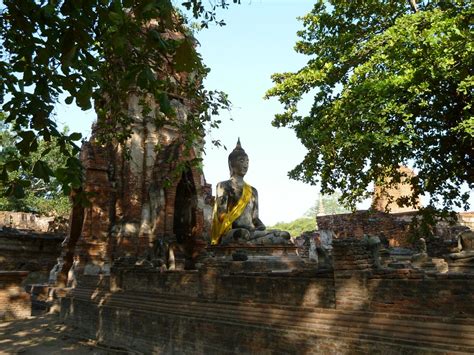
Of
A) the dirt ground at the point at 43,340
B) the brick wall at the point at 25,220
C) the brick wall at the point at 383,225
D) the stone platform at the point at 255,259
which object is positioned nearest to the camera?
the stone platform at the point at 255,259

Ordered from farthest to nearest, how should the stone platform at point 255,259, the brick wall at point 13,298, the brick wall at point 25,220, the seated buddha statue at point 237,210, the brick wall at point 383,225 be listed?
the brick wall at point 25,220 → the brick wall at point 383,225 → the brick wall at point 13,298 → the seated buddha statue at point 237,210 → the stone platform at point 255,259

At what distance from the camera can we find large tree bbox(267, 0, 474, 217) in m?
8.59

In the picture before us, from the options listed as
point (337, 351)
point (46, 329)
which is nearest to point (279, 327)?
point (337, 351)

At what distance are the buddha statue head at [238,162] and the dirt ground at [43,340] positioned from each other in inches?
191

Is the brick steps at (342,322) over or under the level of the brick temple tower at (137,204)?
under

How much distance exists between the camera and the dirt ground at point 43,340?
8.26m

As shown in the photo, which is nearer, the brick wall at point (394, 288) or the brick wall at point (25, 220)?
the brick wall at point (394, 288)

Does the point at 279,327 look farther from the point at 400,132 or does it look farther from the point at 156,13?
the point at 400,132

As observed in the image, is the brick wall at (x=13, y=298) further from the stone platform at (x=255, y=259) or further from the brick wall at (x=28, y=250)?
the stone platform at (x=255, y=259)

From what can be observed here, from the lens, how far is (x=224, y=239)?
9.42 m

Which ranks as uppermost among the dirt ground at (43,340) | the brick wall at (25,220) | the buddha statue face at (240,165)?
the brick wall at (25,220)

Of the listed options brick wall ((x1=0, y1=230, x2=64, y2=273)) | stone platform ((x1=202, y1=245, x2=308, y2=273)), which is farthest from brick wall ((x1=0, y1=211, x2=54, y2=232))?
stone platform ((x1=202, y1=245, x2=308, y2=273))

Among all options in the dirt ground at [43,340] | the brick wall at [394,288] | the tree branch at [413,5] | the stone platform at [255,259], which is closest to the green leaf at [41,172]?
the brick wall at [394,288]

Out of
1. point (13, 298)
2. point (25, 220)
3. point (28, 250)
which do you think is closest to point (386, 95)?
point (13, 298)
